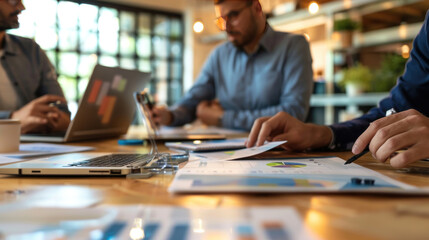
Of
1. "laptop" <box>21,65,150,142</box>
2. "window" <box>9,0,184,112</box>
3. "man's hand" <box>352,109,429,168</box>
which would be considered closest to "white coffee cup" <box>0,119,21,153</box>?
"laptop" <box>21,65,150,142</box>

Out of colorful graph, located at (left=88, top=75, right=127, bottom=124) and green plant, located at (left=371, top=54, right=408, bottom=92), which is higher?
green plant, located at (left=371, top=54, right=408, bottom=92)

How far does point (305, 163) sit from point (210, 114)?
1.32 meters

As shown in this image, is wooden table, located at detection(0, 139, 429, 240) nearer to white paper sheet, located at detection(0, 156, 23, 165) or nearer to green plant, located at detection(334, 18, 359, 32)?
white paper sheet, located at detection(0, 156, 23, 165)

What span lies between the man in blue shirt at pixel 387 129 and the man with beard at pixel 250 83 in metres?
0.72

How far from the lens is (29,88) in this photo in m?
1.50

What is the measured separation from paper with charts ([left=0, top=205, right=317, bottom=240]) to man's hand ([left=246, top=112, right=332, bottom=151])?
1.65 ft

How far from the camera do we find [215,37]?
6266 mm

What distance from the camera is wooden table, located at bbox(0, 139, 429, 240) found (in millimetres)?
313

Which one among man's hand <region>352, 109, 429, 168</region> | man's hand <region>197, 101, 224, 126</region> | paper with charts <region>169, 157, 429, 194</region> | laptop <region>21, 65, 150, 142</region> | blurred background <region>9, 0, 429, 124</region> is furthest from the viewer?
man's hand <region>197, 101, 224, 126</region>

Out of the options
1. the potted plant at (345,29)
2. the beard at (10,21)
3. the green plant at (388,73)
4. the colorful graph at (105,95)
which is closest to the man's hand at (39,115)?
the colorful graph at (105,95)

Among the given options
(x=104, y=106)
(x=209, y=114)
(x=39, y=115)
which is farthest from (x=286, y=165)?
(x=209, y=114)

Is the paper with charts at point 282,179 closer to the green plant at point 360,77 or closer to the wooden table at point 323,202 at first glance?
the wooden table at point 323,202

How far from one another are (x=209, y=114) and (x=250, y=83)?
11.5 inches

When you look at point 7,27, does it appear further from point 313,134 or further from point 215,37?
point 215,37
